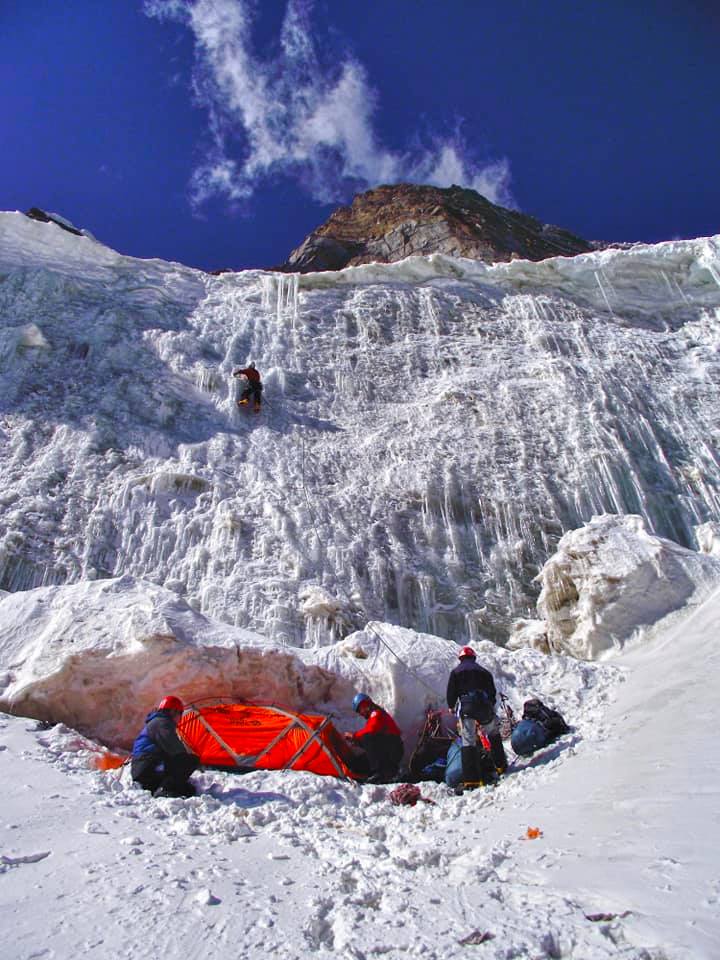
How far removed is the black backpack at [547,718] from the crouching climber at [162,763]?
9.08 ft

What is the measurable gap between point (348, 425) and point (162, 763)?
29.1 feet

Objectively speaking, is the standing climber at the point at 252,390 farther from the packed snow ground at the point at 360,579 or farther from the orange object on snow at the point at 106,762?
the orange object on snow at the point at 106,762

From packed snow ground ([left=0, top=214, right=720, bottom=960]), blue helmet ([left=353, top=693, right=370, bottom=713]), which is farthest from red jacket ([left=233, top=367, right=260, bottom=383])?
blue helmet ([left=353, top=693, right=370, bottom=713])

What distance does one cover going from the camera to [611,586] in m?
8.45

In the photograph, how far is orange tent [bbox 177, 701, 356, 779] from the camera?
17.8ft

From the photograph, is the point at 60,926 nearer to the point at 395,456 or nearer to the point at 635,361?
the point at 395,456

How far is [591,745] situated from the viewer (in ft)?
16.5

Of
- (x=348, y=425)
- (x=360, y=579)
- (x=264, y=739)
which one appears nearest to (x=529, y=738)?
(x=264, y=739)

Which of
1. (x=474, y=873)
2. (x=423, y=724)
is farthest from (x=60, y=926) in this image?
(x=423, y=724)

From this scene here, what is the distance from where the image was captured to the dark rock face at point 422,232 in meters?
29.0

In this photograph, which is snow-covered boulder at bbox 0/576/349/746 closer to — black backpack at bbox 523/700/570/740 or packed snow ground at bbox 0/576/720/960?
packed snow ground at bbox 0/576/720/960

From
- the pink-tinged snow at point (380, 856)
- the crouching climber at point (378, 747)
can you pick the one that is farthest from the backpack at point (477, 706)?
the crouching climber at point (378, 747)

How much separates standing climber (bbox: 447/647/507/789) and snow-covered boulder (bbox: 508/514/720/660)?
9.83ft

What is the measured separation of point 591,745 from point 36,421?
9789 mm
